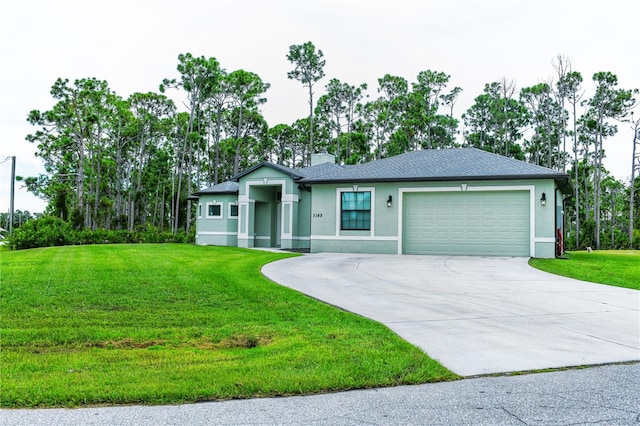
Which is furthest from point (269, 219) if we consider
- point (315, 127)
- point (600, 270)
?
point (315, 127)

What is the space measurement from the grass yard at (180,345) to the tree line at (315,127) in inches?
965

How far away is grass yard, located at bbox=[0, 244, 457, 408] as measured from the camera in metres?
3.73

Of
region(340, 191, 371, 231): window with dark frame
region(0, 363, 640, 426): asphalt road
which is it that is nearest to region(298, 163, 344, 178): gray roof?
region(340, 191, 371, 231): window with dark frame

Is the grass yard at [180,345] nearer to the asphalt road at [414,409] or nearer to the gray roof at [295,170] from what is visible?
the asphalt road at [414,409]

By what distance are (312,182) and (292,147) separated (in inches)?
1136

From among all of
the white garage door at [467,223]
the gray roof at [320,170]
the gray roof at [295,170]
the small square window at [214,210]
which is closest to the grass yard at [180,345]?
the white garage door at [467,223]

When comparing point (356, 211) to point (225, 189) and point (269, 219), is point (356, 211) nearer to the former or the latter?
point (269, 219)

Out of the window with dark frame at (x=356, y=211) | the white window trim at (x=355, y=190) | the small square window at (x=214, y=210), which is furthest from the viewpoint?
the small square window at (x=214, y=210)

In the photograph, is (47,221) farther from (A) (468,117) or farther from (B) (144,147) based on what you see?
(A) (468,117)

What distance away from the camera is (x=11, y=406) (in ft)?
11.2

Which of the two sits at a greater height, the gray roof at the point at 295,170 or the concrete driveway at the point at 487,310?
the gray roof at the point at 295,170

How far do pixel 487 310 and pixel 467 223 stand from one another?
9.96 m

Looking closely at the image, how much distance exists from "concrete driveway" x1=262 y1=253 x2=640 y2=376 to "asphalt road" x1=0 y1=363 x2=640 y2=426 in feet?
1.80

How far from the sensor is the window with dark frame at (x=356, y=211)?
17.8m
